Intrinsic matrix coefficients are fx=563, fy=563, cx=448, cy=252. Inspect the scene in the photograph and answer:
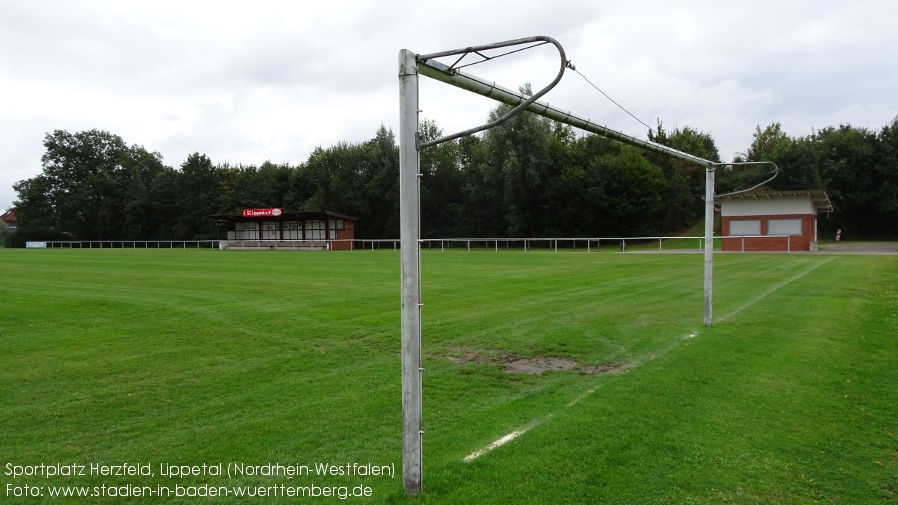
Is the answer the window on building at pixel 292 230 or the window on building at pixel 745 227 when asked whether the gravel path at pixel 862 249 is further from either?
the window on building at pixel 292 230

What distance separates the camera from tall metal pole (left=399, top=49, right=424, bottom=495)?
3.52m

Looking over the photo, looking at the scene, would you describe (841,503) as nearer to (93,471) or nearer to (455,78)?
(455,78)

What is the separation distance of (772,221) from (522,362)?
34.2 metres

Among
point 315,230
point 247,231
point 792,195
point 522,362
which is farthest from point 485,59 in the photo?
point 247,231

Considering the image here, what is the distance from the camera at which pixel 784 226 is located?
34719 millimetres

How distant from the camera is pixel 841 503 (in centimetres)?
347

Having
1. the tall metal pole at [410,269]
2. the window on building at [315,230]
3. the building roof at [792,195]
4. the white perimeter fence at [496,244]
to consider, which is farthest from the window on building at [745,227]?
the tall metal pole at [410,269]

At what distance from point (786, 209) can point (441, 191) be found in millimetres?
32997

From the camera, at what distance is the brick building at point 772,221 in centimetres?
3403

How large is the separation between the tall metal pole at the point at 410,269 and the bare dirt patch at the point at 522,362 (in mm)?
3246

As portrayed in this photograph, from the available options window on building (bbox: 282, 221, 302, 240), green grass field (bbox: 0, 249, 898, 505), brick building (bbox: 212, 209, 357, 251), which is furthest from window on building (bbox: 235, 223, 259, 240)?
green grass field (bbox: 0, 249, 898, 505)

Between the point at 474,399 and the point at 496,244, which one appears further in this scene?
the point at 496,244

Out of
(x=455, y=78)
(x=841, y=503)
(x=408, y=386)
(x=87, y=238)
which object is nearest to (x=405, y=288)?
(x=408, y=386)

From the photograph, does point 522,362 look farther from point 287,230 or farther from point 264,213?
point 287,230
